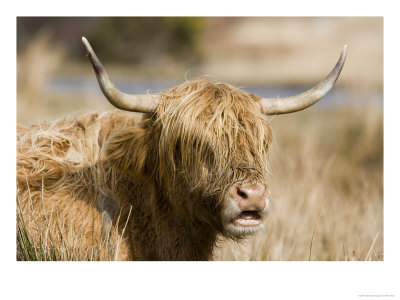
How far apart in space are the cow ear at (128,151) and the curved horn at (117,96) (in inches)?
7.6

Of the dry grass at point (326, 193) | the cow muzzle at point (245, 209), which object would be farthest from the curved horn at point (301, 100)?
the cow muzzle at point (245, 209)

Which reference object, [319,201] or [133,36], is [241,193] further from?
[133,36]

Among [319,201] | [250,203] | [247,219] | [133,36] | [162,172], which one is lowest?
[319,201]

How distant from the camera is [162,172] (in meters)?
3.51

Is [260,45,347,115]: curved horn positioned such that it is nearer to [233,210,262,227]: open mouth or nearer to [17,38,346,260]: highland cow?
[17,38,346,260]: highland cow

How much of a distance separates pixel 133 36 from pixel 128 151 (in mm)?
18424

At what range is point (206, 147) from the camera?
335 centimetres

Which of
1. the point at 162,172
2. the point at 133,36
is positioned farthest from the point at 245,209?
the point at 133,36

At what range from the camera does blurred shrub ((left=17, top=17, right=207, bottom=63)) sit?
20470 mm

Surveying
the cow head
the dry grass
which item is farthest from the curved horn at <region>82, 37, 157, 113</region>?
the dry grass

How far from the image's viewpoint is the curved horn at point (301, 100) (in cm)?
368
